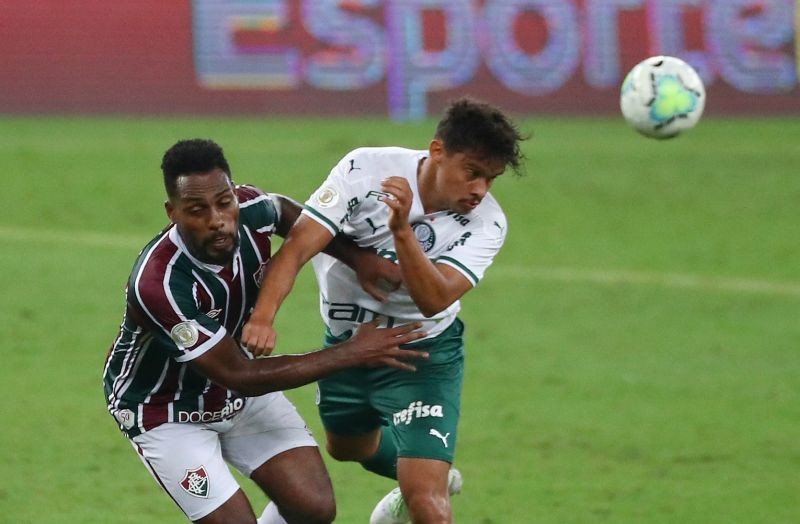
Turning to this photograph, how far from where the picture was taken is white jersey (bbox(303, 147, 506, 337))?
21.5 feet


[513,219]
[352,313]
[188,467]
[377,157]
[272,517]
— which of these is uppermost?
[377,157]

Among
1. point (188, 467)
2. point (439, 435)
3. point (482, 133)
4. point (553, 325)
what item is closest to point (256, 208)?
point (482, 133)

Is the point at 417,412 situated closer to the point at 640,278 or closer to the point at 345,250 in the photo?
the point at 345,250

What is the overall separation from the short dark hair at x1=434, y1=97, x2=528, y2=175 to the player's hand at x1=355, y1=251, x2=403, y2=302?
2.02 feet

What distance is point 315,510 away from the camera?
6543 mm

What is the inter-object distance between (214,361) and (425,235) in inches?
50.4

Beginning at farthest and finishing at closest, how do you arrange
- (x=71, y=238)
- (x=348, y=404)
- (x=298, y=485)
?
(x=71, y=238) < (x=348, y=404) < (x=298, y=485)

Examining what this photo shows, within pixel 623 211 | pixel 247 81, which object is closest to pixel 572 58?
pixel 247 81

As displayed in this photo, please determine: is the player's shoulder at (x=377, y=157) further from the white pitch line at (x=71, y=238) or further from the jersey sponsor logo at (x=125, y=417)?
the white pitch line at (x=71, y=238)

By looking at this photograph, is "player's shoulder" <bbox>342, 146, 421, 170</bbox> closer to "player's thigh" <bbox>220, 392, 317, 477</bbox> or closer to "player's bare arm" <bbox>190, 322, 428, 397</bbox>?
"player's bare arm" <bbox>190, 322, 428, 397</bbox>

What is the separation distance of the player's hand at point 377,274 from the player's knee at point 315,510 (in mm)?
960

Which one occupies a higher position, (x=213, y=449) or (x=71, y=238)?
(x=213, y=449)

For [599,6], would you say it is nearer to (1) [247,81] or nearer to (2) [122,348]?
(1) [247,81]

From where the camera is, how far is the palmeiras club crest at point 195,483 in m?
6.24
